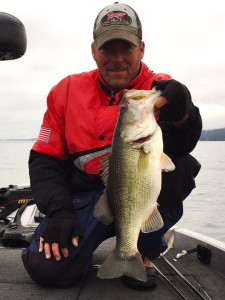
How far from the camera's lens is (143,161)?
260 cm

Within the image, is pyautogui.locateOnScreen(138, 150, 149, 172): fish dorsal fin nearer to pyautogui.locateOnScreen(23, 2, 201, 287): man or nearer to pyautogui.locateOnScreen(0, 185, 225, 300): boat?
Answer: pyautogui.locateOnScreen(23, 2, 201, 287): man

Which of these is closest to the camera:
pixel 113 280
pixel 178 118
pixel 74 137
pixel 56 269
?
pixel 178 118

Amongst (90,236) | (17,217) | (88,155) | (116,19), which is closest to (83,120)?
(88,155)

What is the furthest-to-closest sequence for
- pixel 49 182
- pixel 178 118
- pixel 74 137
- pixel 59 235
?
pixel 74 137, pixel 49 182, pixel 59 235, pixel 178 118

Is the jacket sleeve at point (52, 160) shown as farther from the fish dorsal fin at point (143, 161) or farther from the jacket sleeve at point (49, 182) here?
the fish dorsal fin at point (143, 161)

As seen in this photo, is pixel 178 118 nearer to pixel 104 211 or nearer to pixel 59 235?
pixel 104 211

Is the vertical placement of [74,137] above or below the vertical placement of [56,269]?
above

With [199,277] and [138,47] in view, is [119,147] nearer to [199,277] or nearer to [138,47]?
[138,47]

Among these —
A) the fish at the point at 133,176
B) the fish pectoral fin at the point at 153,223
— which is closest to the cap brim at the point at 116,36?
the fish at the point at 133,176

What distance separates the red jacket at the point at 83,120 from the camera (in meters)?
3.43

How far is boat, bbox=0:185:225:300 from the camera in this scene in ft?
9.78

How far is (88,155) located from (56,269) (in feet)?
3.35

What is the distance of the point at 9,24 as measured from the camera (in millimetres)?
3170

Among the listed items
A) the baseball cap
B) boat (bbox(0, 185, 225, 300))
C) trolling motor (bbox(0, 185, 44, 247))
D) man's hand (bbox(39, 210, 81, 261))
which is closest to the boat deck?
boat (bbox(0, 185, 225, 300))
